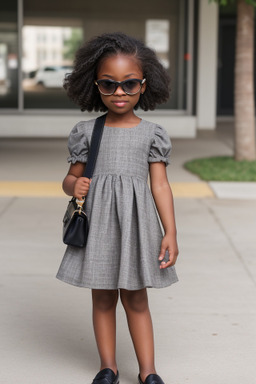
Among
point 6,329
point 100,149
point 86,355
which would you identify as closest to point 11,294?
point 6,329

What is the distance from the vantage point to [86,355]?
393 cm

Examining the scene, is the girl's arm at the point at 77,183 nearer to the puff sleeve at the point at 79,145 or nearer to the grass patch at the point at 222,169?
the puff sleeve at the point at 79,145

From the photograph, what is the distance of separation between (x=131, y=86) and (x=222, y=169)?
6.31 metres

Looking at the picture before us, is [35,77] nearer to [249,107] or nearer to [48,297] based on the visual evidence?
[249,107]

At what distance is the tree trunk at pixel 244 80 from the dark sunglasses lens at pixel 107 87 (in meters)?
6.68

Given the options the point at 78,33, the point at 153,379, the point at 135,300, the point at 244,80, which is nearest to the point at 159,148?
the point at 135,300

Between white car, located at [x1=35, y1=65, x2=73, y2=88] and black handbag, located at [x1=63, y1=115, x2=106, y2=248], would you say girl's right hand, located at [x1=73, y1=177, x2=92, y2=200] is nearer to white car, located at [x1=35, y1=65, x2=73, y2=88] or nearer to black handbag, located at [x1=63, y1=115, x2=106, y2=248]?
black handbag, located at [x1=63, y1=115, x2=106, y2=248]

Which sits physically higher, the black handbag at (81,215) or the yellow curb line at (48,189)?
the black handbag at (81,215)

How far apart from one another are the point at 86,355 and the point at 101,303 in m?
0.55

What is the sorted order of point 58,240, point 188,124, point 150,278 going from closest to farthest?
point 150,278 → point 58,240 → point 188,124

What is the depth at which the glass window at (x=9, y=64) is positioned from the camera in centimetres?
1427

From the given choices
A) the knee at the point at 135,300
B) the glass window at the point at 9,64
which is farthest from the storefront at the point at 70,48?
the knee at the point at 135,300

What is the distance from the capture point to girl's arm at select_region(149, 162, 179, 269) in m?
3.36

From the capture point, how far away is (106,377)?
11.4 feet
